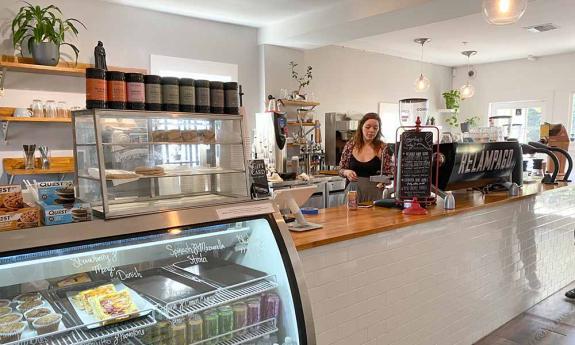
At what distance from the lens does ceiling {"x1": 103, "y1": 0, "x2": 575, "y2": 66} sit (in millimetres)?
4445

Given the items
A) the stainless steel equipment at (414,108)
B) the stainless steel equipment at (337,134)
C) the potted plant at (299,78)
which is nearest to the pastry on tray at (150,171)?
the stainless steel equipment at (414,108)

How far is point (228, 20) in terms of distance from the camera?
5410 mm

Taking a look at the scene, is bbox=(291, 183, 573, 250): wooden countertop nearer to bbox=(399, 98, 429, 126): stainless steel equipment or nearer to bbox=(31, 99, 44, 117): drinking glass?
bbox=(399, 98, 429, 126): stainless steel equipment

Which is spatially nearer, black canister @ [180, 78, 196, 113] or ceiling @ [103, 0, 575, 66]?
black canister @ [180, 78, 196, 113]

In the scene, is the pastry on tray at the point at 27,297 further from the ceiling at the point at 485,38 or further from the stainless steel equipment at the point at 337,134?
the stainless steel equipment at the point at 337,134

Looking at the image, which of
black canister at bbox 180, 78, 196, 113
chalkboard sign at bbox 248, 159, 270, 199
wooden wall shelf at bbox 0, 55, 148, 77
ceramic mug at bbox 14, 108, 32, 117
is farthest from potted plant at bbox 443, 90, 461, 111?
black canister at bbox 180, 78, 196, 113

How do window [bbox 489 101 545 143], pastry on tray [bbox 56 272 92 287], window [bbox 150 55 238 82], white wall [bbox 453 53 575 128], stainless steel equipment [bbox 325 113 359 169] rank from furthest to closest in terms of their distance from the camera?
window [bbox 489 101 545 143] < white wall [bbox 453 53 575 128] < stainless steel equipment [bbox 325 113 359 169] < window [bbox 150 55 238 82] < pastry on tray [bbox 56 272 92 287]

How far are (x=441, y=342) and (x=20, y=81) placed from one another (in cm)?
424

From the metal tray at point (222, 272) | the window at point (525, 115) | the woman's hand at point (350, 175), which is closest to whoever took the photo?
the metal tray at point (222, 272)

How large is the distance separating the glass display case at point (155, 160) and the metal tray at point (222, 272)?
0.22m

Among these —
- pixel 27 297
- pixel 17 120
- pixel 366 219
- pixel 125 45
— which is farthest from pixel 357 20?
pixel 27 297

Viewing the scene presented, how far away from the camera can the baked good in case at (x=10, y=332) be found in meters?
1.12

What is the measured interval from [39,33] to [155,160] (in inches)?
122

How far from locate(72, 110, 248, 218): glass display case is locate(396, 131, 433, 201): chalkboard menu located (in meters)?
1.32
